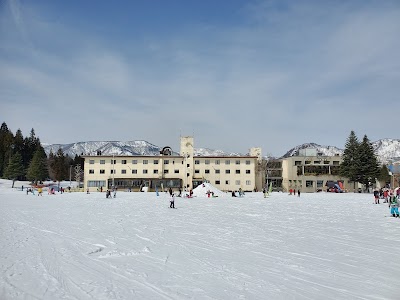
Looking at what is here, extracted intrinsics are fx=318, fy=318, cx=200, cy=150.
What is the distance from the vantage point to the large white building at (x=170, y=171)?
69.6 metres

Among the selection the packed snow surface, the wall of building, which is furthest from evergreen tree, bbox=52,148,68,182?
the packed snow surface

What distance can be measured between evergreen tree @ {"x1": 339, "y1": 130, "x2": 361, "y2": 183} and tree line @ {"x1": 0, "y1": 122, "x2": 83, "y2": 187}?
226 ft

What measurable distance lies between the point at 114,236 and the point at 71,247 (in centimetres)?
236

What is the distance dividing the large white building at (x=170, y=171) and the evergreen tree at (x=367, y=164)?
21.7 m

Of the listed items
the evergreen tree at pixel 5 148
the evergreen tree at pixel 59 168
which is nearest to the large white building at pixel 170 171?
the evergreen tree at pixel 59 168

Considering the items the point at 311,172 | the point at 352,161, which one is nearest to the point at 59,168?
the point at 311,172

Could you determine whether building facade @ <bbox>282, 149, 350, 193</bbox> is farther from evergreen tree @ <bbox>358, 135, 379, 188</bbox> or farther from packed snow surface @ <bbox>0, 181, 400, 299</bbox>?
packed snow surface @ <bbox>0, 181, 400, 299</bbox>

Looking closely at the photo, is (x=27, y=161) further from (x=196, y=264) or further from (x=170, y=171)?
(x=196, y=264)

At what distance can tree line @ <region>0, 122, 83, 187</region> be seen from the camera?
7581 cm

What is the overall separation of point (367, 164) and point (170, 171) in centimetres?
4025

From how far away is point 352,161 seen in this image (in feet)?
208

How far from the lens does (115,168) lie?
231 feet

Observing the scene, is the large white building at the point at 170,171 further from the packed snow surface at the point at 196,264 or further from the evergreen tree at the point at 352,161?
the packed snow surface at the point at 196,264

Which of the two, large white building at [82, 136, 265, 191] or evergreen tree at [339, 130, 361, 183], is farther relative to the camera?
large white building at [82, 136, 265, 191]
